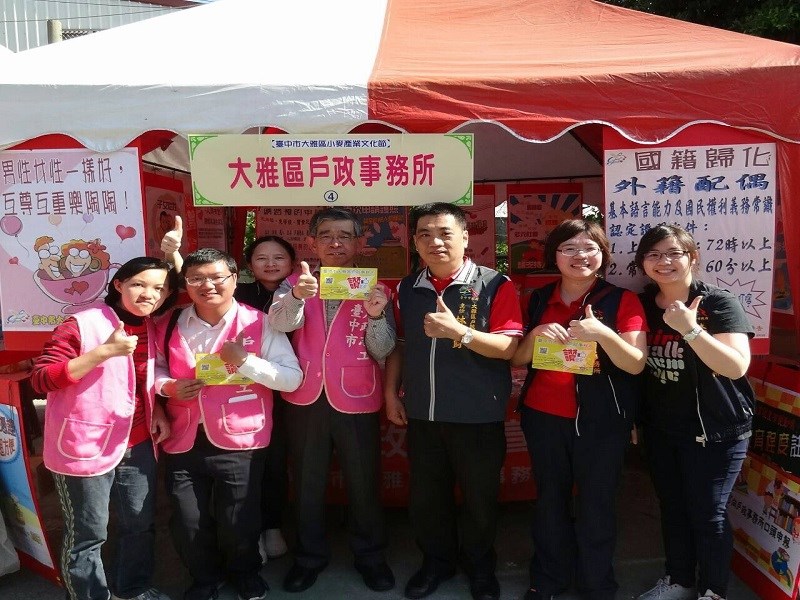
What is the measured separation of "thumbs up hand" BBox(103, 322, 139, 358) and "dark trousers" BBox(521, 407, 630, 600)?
1654 mm

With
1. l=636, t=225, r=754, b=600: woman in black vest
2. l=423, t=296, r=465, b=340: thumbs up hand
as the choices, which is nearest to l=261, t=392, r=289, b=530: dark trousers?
l=423, t=296, r=465, b=340: thumbs up hand

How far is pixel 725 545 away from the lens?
2.43 m

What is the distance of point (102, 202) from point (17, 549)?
1840 millimetres

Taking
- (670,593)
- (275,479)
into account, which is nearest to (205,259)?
(275,479)

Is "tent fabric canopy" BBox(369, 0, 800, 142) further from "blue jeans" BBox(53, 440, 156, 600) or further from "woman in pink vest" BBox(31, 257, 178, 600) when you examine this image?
"blue jeans" BBox(53, 440, 156, 600)

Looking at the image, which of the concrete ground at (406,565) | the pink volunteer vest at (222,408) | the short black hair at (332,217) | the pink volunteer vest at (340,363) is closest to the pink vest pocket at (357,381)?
the pink volunteer vest at (340,363)

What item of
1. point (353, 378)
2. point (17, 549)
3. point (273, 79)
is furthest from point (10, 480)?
point (273, 79)

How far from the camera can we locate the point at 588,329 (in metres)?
2.22

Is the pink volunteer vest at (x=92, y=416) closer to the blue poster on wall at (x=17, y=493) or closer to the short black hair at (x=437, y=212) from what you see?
the blue poster on wall at (x=17, y=493)

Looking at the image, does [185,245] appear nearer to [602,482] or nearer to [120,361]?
[120,361]

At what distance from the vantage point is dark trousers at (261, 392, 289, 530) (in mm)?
2932

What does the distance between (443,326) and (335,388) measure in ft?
2.00

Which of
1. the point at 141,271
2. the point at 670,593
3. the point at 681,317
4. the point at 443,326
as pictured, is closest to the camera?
the point at 681,317

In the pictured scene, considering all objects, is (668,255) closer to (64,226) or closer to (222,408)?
(222,408)
